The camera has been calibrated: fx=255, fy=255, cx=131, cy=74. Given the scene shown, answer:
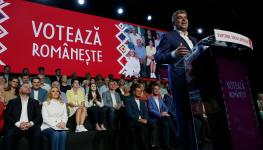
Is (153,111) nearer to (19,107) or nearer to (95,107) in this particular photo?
(95,107)

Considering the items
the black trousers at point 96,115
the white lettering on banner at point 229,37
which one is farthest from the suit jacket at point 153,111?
the white lettering on banner at point 229,37

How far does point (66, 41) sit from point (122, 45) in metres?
1.67

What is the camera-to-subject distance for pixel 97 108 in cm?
489

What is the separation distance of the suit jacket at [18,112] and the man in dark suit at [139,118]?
1.62m

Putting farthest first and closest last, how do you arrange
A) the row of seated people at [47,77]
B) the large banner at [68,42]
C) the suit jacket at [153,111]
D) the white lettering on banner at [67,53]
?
1. the white lettering on banner at [67,53]
2. the large banner at [68,42]
3. the row of seated people at [47,77]
4. the suit jacket at [153,111]

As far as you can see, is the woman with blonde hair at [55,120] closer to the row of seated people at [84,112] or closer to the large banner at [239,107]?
the row of seated people at [84,112]

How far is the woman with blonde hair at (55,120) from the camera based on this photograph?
376 cm

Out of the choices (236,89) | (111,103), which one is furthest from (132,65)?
(236,89)

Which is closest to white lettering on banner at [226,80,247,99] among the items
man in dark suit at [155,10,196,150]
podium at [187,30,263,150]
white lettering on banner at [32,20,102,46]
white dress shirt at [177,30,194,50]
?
podium at [187,30,263,150]

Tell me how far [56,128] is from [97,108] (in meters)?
1.10

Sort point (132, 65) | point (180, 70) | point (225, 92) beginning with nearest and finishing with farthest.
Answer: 1. point (225, 92)
2. point (180, 70)
3. point (132, 65)

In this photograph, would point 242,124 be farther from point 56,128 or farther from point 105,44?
point 105,44

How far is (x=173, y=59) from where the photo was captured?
1.74 meters

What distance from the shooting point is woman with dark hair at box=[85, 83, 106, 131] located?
15.7 feet
